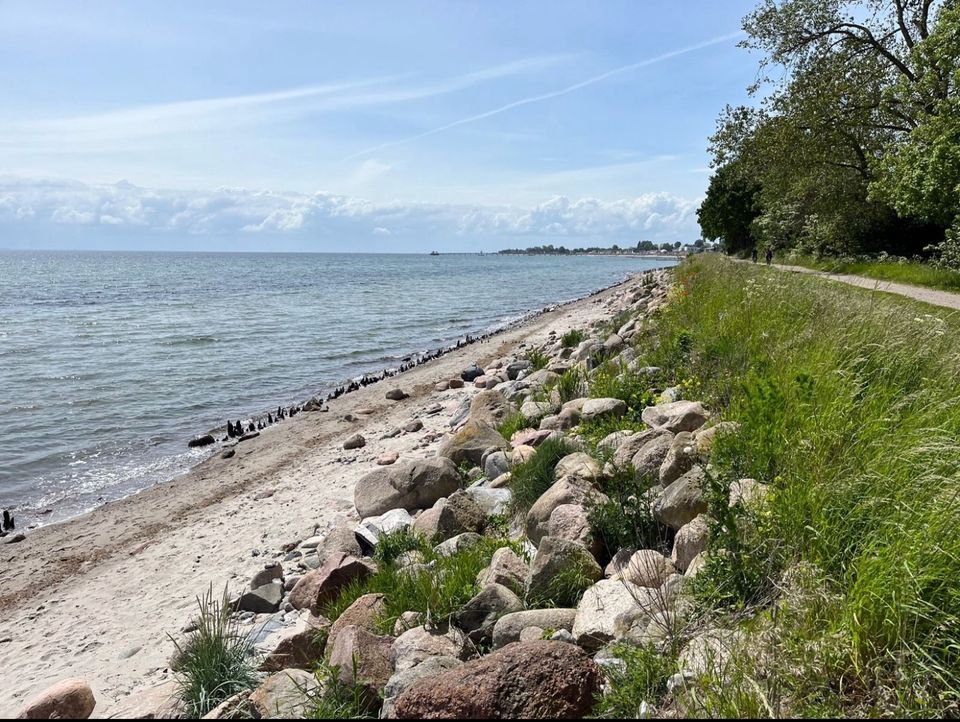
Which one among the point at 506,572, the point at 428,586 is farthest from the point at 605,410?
the point at 428,586

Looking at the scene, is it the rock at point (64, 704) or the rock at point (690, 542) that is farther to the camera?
the rock at point (64, 704)

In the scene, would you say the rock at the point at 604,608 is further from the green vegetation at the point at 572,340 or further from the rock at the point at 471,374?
the green vegetation at the point at 572,340

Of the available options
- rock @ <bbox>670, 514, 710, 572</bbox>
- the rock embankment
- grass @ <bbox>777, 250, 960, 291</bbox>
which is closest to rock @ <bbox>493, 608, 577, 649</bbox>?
the rock embankment

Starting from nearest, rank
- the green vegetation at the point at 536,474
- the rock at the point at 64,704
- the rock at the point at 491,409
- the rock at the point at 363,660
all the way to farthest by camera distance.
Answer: the rock at the point at 363,660
the rock at the point at 64,704
the green vegetation at the point at 536,474
the rock at the point at 491,409

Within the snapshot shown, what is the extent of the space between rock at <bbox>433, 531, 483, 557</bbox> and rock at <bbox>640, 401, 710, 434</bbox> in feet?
7.17

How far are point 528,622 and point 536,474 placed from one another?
8.58ft

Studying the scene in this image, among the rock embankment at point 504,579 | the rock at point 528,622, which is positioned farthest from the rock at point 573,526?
the rock at point 528,622

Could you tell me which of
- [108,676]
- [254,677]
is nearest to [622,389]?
[254,677]

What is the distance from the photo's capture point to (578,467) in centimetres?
633

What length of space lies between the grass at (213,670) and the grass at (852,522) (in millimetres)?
3183

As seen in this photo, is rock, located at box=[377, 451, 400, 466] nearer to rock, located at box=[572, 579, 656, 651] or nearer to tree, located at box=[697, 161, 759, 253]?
rock, located at box=[572, 579, 656, 651]

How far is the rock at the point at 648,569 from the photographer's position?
4238 mm

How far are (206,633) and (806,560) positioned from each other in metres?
3.98

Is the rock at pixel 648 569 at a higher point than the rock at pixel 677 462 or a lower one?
lower
